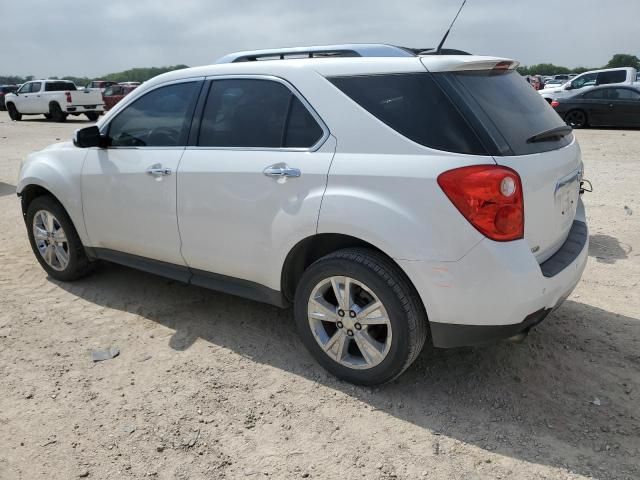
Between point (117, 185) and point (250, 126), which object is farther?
point (117, 185)

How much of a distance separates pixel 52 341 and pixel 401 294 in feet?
8.09

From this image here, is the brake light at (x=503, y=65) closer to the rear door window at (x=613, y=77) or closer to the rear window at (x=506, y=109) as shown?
the rear window at (x=506, y=109)

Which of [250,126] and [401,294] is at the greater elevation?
[250,126]

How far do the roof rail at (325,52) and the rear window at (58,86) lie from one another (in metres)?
23.5

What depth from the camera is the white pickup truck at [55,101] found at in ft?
75.8

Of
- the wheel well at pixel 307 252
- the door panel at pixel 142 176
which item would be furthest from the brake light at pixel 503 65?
the door panel at pixel 142 176

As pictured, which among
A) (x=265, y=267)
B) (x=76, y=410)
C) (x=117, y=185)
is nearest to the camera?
(x=76, y=410)

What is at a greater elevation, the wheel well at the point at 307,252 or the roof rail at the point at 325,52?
the roof rail at the point at 325,52

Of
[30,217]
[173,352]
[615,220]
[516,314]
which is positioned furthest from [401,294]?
[615,220]

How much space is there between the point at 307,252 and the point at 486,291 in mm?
1104

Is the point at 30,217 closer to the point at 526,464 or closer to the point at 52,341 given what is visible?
the point at 52,341

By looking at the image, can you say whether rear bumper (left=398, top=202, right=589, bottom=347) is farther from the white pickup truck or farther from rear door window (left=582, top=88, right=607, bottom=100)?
the white pickup truck

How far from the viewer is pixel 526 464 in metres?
2.52

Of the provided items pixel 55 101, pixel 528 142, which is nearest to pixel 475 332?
pixel 528 142
